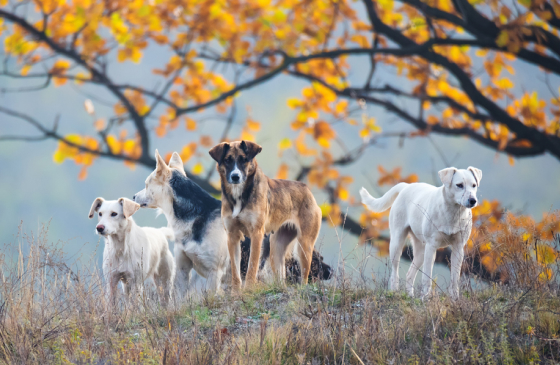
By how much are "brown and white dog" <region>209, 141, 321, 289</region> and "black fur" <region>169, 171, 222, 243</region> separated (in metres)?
0.64

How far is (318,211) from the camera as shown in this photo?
8609mm

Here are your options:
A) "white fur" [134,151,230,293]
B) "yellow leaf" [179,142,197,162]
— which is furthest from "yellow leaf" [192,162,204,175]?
"white fur" [134,151,230,293]

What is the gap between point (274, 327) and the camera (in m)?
5.57

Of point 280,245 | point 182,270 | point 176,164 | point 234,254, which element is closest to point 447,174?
point 234,254

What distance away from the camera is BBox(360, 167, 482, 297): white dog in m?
6.34

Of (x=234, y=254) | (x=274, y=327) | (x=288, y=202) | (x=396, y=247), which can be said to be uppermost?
(x=288, y=202)

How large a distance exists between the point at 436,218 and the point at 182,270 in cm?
365

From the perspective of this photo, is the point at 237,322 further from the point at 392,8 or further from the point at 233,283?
the point at 392,8

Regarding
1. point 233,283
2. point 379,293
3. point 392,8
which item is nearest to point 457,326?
point 379,293

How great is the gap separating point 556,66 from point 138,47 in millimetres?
8368

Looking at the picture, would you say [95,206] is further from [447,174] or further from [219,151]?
[447,174]

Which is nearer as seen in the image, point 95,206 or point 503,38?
point 95,206

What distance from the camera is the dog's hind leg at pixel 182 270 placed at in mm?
7988

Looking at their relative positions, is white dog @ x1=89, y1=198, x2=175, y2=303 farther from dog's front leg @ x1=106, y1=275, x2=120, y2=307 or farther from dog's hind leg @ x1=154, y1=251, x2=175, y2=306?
dog's hind leg @ x1=154, y1=251, x2=175, y2=306
